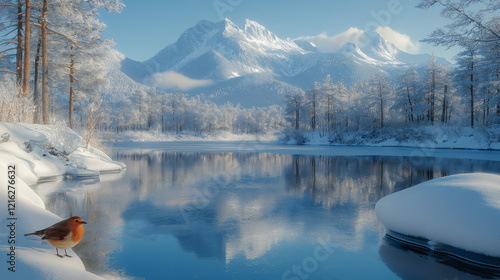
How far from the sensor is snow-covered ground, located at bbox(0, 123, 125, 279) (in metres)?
3.24

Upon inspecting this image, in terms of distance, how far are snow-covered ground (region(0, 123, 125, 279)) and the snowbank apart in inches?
210

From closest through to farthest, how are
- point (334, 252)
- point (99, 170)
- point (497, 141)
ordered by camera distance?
point (334, 252), point (99, 170), point (497, 141)

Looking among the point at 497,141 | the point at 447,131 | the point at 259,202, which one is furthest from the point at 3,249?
the point at 447,131

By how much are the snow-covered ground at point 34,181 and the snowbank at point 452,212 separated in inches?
210

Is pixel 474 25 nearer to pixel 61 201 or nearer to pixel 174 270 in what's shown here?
pixel 174 270

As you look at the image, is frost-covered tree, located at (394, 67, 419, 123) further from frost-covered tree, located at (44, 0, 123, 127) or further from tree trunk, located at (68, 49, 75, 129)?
tree trunk, located at (68, 49, 75, 129)

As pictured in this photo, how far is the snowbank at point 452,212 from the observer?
456 cm

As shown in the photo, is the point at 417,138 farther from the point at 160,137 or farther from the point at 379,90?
the point at 160,137

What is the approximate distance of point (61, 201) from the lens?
8586 millimetres

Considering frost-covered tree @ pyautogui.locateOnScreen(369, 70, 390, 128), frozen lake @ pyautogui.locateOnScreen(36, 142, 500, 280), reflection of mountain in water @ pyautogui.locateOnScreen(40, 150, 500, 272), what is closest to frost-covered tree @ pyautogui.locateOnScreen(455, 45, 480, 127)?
frost-covered tree @ pyautogui.locateOnScreen(369, 70, 390, 128)

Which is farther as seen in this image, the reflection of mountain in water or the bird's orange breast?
the reflection of mountain in water

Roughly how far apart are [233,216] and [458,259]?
4747 millimetres

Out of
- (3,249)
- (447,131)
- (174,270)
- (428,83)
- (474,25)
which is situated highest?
(428,83)

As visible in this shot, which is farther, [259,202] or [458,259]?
[259,202]
